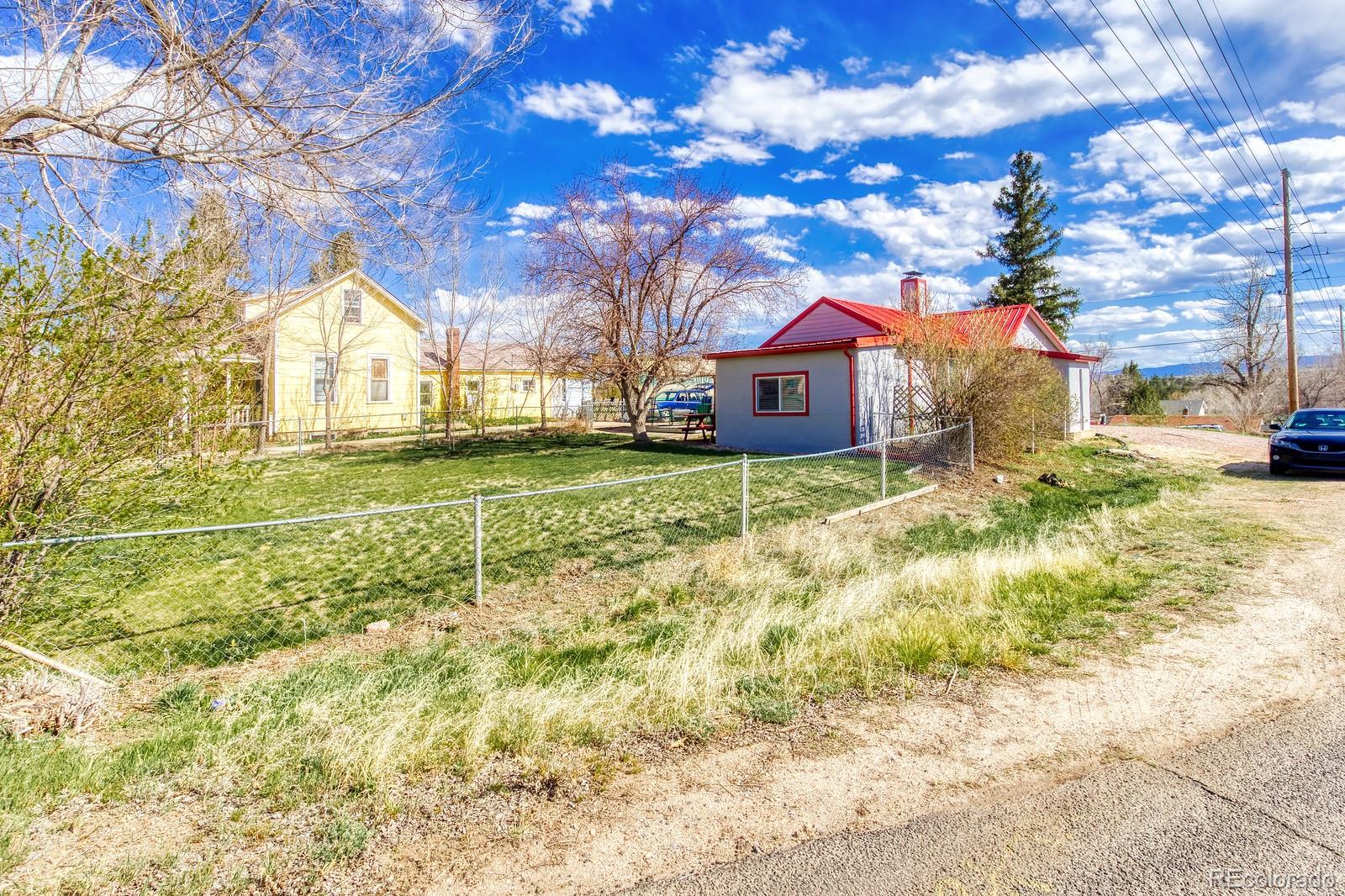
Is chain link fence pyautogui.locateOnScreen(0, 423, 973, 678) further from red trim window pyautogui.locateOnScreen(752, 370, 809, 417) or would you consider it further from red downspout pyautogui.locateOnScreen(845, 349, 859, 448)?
red trim window pyautogui.locateOnScreen(752, 370, 809, 417)

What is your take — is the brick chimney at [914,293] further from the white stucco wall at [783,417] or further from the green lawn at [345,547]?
the green lawn at [345,547]

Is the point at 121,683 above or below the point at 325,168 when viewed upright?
below

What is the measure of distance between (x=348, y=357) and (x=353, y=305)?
1.79 metres

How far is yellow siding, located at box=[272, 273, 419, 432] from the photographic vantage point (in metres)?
22.1

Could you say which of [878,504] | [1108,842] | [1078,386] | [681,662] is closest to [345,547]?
[681,662]

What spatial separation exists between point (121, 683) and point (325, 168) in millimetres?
3814

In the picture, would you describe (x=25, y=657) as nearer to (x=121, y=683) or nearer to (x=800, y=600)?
(x=121, y=683)

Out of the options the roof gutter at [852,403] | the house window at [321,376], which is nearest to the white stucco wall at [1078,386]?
the roof gutter at [852,403]

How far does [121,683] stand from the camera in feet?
14.0

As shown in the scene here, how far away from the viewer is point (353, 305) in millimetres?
23531

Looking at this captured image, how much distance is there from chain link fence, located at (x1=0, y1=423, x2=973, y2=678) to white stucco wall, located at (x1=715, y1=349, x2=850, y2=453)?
5.71 m

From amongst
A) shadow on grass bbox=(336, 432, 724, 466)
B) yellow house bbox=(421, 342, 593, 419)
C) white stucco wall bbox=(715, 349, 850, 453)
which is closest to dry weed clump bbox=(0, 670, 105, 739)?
shadow on grass bbox=(336, 432, 724, 466)

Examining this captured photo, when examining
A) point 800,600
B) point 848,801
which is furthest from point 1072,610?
point 848,801

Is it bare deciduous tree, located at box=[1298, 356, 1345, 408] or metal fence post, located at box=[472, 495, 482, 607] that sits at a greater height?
bare deciduous tree, located at box=[1298, 356, 1345, 408]
